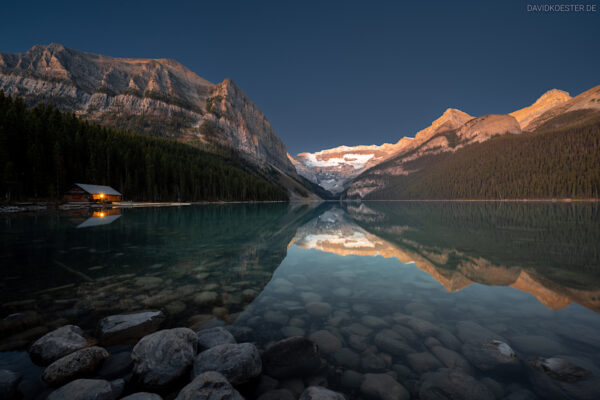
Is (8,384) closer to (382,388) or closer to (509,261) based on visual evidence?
(382,388)

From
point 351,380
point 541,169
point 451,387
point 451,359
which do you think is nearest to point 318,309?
point 351,380

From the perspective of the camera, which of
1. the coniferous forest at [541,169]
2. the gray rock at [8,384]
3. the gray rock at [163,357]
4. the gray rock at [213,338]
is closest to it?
the gray rock at [8,384]

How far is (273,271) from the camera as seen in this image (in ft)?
45.5

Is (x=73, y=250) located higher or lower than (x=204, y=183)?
lower

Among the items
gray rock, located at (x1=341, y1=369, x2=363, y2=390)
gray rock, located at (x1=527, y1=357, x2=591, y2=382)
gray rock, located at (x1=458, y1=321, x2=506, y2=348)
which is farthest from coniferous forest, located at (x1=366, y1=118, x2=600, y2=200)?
gray rock, located at (x1=341, y1=369, x2=363, y2=390)

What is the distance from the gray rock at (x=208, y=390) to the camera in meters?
4.07

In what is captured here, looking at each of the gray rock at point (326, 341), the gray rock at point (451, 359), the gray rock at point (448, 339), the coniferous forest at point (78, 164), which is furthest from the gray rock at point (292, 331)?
the coniferous forest at point (78, 164)

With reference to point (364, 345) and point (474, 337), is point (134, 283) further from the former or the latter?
point (474, 337)

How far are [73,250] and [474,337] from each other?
2308 cm

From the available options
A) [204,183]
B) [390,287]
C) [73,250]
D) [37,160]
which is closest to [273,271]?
[390,287]

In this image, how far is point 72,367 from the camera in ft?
16.2

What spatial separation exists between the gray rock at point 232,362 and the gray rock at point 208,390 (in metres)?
0.71

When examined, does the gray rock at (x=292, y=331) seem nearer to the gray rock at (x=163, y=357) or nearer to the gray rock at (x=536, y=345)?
the gray rock at (x=163, y=357)

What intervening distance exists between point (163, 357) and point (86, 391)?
1.27m
